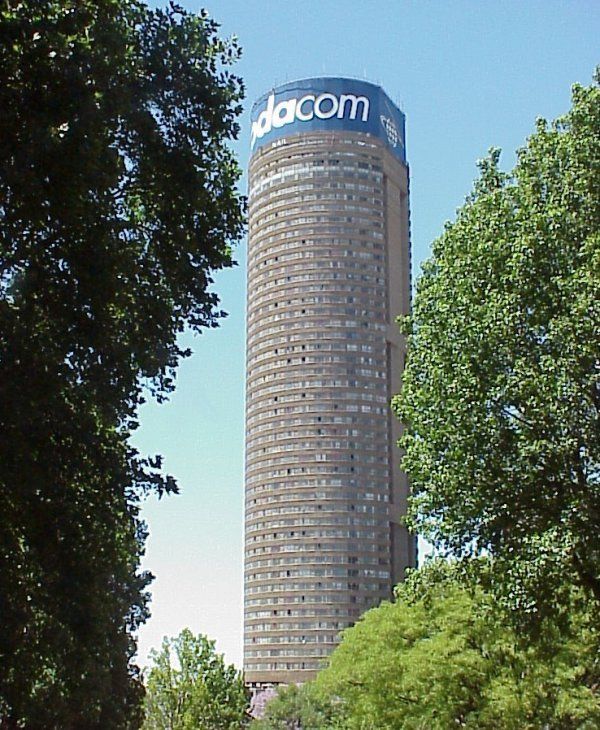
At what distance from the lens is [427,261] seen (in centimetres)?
1898

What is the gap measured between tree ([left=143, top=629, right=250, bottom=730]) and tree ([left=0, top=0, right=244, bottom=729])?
29.4m

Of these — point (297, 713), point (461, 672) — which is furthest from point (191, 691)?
point (461, 672)

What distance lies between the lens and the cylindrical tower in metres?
102

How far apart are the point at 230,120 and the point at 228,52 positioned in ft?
3.67

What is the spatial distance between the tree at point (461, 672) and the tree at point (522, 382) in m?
2.17

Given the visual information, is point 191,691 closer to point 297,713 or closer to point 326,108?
point 297,713

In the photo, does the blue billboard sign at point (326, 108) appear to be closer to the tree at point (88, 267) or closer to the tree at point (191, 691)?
the tree at point (191, 691)

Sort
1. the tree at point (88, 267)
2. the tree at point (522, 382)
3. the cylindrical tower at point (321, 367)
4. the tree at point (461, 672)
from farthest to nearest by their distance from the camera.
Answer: the cylindrical tower at point (321, 367) → the tree at point (461, 672) → the tree at point (522, 382) → the tree at point (88, 267)

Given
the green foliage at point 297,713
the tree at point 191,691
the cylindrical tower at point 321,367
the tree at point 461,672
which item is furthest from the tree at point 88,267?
the cylindrical tower at point 321,367

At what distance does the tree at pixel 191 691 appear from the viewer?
42.3 metres

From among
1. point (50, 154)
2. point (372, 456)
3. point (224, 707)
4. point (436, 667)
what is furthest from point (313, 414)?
point (50, 154)

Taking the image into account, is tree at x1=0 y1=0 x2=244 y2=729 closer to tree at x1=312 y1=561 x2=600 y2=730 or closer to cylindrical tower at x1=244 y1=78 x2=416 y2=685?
tree at x1=312 y1=561 x2=600 y2=730

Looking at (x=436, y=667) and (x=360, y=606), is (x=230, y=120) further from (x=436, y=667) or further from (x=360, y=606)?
(x=360, y=606)

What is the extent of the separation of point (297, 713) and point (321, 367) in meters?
56.1
